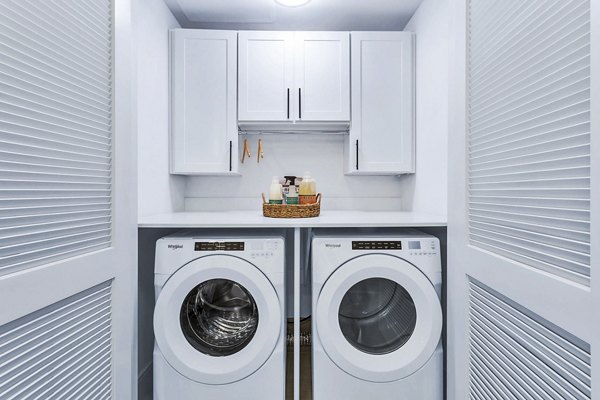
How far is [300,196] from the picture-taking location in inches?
74.4

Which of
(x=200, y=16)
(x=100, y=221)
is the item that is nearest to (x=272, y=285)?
(x=100, y=221)

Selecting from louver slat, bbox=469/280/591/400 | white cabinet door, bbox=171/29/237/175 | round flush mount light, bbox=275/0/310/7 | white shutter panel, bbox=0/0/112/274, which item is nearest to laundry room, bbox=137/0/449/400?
white cabinet door, bbox=171/29/237/175

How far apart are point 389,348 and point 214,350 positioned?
2.77 feet

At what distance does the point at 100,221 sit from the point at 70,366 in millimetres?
462

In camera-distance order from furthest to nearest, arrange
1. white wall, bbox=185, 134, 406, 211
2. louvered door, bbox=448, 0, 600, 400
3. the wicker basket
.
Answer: white wall, bbox=185, 134, 406, 211 → the wicker basket → louvered door, bbox=448, 0, 600, 400

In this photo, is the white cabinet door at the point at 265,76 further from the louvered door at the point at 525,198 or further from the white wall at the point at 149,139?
the louvered door at the point at 525,198

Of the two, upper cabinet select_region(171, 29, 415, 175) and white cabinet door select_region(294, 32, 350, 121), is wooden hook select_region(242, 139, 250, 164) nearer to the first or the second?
upper cabinet select_region(171, 29, 415, 175)

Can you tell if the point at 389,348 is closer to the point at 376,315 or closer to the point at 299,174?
the point at 376,315

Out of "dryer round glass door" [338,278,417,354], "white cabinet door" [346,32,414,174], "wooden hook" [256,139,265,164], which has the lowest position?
"dryer round glass door" [338,278,417,354]

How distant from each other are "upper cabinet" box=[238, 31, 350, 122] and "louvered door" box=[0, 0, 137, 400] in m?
0.99

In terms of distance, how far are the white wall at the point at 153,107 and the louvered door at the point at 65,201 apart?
1.68 ft

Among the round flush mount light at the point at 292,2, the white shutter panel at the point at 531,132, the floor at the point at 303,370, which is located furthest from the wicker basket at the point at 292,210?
the round flush mount light at the point at 292,2

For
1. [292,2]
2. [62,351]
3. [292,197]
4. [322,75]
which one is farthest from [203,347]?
[292,2]

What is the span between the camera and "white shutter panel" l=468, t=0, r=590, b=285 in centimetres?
74
